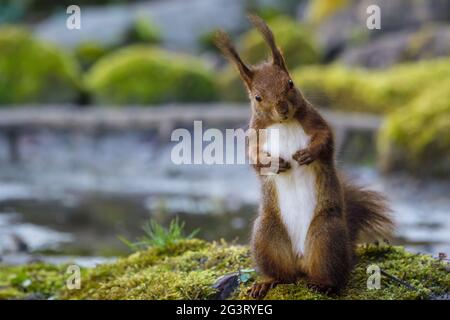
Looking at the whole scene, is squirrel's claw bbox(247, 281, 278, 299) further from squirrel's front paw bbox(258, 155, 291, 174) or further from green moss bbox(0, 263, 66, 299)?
green moss bbox(0, 263, 66, 299)

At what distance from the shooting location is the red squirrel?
3.39m

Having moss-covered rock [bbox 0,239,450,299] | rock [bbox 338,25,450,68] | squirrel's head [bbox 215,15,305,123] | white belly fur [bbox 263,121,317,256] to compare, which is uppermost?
rock [bbox 338,25,450,68]

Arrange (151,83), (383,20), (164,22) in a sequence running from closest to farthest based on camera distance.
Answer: (151,83)
(383,20)
(164,22)

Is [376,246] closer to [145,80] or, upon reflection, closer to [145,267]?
[145,267]

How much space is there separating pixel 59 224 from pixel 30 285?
381 cm

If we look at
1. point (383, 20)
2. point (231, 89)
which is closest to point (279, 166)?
point (231, 89)

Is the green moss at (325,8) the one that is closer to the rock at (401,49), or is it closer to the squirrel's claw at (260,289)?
the rock at (401,49)

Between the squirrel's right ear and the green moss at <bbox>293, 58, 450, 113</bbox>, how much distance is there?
8.74 m

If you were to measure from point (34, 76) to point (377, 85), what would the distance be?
19.4 feet

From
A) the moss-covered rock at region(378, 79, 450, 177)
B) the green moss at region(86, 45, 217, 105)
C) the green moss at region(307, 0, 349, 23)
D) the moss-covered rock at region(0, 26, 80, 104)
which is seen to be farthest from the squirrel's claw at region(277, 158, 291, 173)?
the green moss at region(307, 0, 349, 23)

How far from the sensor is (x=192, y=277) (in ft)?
13.0

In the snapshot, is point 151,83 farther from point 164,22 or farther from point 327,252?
point 327,252

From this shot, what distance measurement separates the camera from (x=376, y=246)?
165 inches
